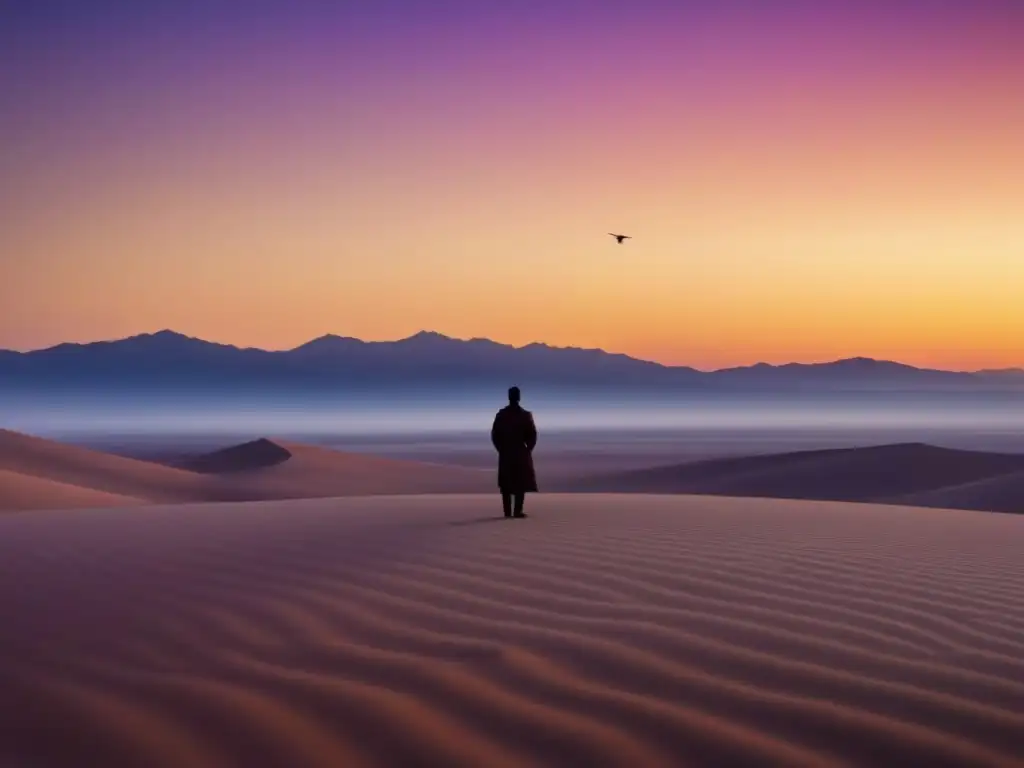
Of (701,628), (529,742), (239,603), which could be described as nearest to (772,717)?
(529,742)

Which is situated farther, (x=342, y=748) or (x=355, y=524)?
(x=355, y=524)

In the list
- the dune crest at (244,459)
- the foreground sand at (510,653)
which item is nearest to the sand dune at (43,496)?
the foreground sand at (510,653)

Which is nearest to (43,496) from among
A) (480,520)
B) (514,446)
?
(480,520)

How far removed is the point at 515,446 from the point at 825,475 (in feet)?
99.4

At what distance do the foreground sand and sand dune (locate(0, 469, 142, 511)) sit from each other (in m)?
12.5

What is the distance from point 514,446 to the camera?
1027 centimetres

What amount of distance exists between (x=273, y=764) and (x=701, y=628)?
225 centimetres

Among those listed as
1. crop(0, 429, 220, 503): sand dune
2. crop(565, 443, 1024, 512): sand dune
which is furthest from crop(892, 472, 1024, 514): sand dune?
crop(0, 429, 220, 503): sand dune

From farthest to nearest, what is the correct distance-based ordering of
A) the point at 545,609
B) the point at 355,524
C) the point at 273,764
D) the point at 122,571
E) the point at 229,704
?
the point at 355,524, the point at 122,571, the point at 545,609, the point at 229,704, the point at 273,764

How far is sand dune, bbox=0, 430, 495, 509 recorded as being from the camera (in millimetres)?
32188

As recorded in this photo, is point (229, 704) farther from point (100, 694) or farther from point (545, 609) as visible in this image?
point (545, 609)

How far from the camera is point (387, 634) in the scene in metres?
4.79

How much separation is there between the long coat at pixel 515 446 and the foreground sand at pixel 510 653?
219cm

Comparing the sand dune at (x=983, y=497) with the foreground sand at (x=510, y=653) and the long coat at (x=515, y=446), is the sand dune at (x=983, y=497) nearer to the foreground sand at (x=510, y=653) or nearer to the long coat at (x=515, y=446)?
the long coat at (x=515, y=446)
